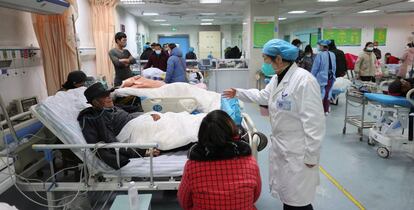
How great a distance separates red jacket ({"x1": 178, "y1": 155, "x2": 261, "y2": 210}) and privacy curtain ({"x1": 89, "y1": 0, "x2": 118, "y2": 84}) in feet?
17.2

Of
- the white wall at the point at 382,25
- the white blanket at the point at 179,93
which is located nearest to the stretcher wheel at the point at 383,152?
the white blanket at the point at 179,93

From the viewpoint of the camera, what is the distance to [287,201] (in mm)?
2014

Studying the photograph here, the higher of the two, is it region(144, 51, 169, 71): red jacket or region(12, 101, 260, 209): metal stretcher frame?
region(144, 51, 169, 71): red jacket

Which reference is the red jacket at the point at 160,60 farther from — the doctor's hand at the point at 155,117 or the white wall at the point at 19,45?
the doctor's hand at the point at 155,117

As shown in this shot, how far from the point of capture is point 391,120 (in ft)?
12.8

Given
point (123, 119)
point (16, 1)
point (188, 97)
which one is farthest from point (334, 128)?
point (16, 1)

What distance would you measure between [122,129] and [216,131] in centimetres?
148

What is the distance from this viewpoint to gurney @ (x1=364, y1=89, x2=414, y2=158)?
3.68 metres

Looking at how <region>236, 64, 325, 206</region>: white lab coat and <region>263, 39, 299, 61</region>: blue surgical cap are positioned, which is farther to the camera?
<region>263, 39, 299, 61</region>: blue surgical cap

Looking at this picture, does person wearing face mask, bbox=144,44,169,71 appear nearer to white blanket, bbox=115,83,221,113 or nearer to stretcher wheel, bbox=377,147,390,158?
white blanket, bbox=115,83,221,113

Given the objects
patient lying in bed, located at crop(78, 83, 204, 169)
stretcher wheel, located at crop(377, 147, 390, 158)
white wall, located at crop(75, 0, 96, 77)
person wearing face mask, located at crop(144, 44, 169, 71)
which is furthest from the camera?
person wearing face mask, located at crop(144, 44, 169, 71)

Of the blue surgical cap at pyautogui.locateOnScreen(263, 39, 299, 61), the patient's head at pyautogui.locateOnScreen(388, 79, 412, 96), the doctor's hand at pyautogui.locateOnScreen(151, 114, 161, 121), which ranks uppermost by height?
the blue surgical cap at pyautogui.locateOnScreen(263, 39, 299, 61)

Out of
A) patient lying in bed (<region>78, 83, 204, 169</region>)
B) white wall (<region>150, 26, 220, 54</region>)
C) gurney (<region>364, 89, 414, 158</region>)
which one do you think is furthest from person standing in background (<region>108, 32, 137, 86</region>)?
white wall (<region>150, 26, 220, 54</region>)

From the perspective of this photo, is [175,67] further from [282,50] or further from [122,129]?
[282,50]
